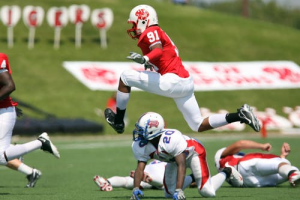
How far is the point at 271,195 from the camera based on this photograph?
9.53 m

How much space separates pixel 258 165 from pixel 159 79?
2205mm

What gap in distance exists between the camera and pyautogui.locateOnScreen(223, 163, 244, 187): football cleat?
10.5m

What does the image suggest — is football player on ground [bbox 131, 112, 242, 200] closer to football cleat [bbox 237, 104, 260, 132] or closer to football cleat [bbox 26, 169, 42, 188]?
football cleat [bbox 237, 104, 260, 132]

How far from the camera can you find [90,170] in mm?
14719

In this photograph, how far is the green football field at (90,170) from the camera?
9797 millimetres

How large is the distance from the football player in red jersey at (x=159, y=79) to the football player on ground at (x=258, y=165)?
2.61ft

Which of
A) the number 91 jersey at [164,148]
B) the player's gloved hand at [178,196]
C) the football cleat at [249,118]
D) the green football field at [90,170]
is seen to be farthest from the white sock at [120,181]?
the player's gloved hand at [178,196]

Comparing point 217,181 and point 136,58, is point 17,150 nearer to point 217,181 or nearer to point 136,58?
point 136,58

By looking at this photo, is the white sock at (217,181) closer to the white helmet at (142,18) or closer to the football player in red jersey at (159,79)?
the football player in red jersey at (159,79)

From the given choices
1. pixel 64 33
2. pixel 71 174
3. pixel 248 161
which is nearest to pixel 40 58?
pixel 64 33

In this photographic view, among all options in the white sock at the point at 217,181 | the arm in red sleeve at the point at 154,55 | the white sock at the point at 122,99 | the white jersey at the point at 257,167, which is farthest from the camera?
the white jersey at the point at 257,167

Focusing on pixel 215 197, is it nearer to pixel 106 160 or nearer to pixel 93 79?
pixel 106 160

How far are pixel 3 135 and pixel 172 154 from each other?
8.47ft

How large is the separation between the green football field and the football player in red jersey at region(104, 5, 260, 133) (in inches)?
41.3
